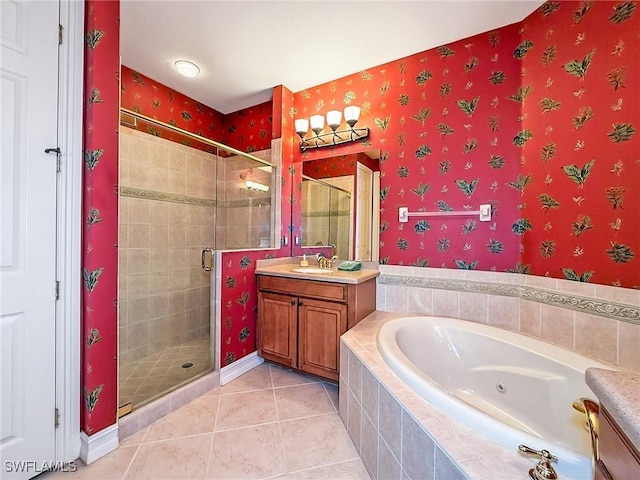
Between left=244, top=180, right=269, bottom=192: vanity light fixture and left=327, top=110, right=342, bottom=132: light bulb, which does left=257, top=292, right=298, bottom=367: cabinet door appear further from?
left=327, top=110, right=342, bottom=132: light bulb

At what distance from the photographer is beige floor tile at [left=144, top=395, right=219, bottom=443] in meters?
1.52

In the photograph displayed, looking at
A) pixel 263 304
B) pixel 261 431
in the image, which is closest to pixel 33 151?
pixel 263 304

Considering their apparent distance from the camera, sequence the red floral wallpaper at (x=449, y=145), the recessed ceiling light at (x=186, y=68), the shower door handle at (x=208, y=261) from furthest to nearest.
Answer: the recessed ceiling light at (x=186, y=68) → the shower door handle at (x=208, y=261) → the red floral wallpaper at (x=449, y=145)

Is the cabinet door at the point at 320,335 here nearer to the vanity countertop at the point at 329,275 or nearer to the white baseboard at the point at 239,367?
the vanity countertop at the point at 329,275

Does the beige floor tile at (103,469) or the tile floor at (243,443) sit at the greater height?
the beige floor tile at (103,469)

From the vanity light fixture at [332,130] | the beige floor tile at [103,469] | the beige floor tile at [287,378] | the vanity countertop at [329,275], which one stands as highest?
the vanity light fixture at [332,130]

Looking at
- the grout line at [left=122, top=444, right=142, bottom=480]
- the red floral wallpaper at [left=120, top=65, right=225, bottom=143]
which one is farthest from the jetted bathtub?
the red floral wallpaper at [left=120, top=65, right=225, bottom=143]

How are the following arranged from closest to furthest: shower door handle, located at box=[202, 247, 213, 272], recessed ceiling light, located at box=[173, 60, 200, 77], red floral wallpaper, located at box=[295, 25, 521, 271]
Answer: red floral wallpaper, located at box=[295, 25, 521, 271]
shower door handle, located at box=[202, 247, 213, 272]
recessed ceiling light, located at box=[173, 60, 200, 77]

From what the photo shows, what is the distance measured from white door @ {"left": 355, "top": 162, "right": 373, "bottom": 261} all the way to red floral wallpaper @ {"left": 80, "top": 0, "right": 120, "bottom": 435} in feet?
5.58

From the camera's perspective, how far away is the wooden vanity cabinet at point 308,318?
191 cm

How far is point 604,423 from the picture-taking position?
0.48 metres

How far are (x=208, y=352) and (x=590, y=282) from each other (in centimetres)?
260

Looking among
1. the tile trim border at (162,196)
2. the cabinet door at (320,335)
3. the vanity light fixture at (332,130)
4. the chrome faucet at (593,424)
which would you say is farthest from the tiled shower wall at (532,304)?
the tile trim border at (162,196)

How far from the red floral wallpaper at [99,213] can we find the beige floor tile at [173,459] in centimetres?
26
